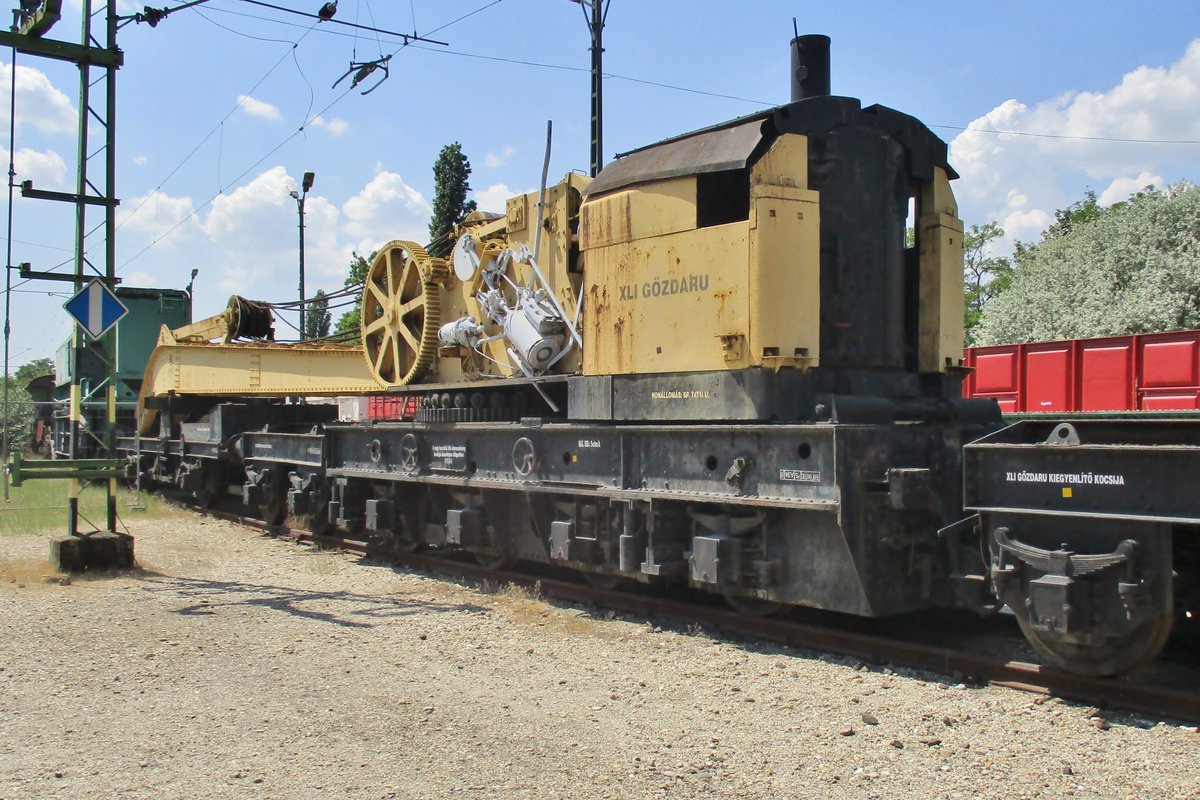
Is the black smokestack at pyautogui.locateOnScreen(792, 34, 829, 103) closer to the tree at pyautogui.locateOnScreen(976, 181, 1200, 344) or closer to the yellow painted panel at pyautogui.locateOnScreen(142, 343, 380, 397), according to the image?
the yellow painted panel at pyautogui.locateOnScreen(142, 343, 380, 397)

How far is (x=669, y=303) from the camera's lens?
7.68 meters

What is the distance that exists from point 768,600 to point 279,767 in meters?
3.84

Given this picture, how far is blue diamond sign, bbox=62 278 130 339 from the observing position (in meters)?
10.6

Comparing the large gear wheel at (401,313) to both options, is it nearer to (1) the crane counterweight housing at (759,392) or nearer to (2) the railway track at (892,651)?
(1) the crane counterweight housing at (759,392)

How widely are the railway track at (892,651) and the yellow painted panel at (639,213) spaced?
300cm

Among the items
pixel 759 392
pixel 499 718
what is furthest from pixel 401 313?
pixel 499 718

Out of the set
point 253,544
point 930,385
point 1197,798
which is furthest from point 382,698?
point 253,544

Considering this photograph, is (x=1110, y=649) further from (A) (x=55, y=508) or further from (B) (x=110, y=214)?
(A) (x=55, y=508)

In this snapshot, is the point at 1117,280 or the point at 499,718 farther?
the point at 1117,280

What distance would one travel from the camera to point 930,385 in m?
8.38

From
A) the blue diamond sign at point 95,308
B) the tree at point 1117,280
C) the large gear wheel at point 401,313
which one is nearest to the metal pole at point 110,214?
the blue diamond sign at point 95,308

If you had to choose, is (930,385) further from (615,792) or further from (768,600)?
(615,792)

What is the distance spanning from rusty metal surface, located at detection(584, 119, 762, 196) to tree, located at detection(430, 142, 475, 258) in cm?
3156

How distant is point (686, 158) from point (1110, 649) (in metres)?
4.39
